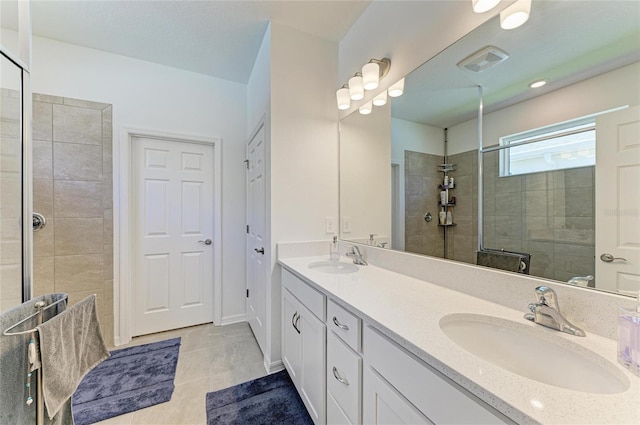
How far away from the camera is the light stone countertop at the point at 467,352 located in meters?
0.45

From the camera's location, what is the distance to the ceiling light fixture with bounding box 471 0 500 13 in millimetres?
987

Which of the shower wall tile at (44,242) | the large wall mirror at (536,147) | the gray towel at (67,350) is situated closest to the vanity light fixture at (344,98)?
the large wall mirror at (536,147)

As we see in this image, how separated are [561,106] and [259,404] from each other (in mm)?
2065

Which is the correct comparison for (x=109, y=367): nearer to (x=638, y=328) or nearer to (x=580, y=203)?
(x=638, y=328)

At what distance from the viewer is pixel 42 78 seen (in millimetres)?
2008

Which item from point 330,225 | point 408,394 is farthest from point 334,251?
point 408,394

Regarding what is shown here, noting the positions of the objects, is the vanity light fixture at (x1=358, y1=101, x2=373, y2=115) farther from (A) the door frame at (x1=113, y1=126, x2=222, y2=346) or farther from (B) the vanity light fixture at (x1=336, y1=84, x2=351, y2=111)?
(A) the door frame at (x1=113, y1=126, x2=222, y2=346)

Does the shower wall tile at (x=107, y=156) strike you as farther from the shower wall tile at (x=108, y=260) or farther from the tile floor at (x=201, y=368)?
the tile floor at (x=201, y=368)

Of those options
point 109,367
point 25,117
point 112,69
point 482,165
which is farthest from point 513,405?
point 112,69

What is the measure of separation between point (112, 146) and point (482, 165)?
282 cm

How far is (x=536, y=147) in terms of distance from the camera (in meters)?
0.91

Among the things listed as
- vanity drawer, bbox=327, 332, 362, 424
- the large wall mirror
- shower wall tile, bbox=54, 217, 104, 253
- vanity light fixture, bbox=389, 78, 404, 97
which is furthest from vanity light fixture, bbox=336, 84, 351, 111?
shower wall tile, bbox=54, 217, 104, 253

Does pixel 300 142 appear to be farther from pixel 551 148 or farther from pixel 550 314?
pixel 550 314

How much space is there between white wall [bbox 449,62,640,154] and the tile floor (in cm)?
204
